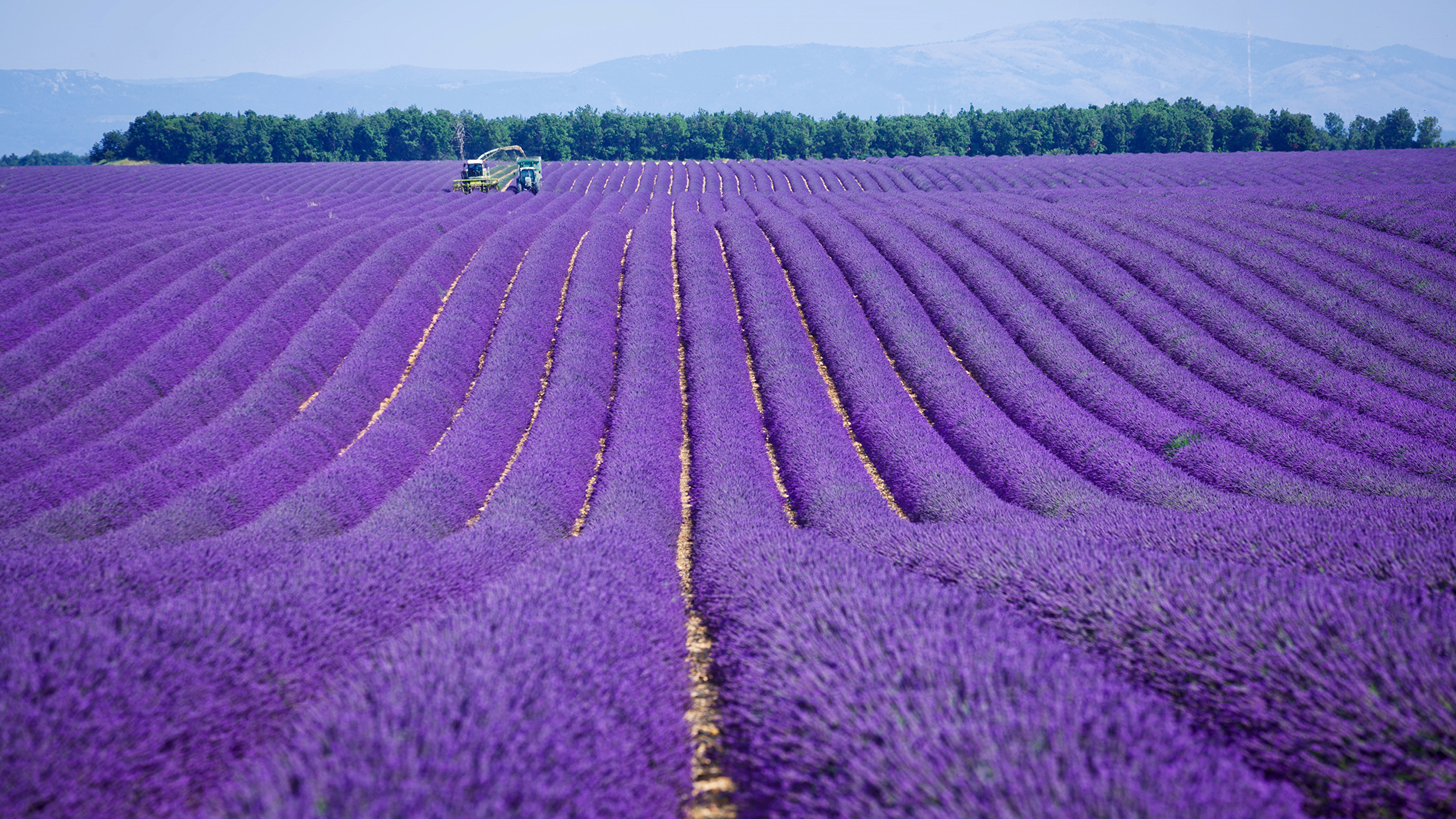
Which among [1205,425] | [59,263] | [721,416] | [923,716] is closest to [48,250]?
[59,263]

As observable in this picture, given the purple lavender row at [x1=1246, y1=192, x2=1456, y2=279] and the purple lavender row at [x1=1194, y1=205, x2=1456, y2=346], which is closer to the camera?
the purple lavender row at [x1=1194, y1=205, x2=1456, y2=346]

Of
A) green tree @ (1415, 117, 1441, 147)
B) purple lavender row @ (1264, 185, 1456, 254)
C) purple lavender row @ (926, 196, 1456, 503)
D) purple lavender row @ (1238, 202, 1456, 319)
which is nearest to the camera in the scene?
purple lavender row @ (926, 196, 1456, 503)

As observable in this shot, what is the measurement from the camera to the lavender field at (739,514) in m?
2.80

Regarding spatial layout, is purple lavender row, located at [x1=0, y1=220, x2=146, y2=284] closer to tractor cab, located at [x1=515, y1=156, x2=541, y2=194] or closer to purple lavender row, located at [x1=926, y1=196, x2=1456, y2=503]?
tractor cab, located at [x1=515, y1=156, x2=541, y2=194]

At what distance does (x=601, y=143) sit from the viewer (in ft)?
254

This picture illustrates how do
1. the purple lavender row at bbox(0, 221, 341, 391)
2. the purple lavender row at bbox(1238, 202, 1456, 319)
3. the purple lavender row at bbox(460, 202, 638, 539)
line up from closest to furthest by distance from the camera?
the purple lavender row at bbox(460, 202, 638, 539) < the purple lavender row at bbox(0, 221, 341, 391) < the purple lavender row at bbox(1238, 202, 1456, 319)

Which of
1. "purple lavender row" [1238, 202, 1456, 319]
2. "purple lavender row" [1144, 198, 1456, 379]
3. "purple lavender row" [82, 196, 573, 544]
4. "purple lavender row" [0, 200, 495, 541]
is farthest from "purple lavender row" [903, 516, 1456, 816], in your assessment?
"purple lavender row" [1238, 202, 1456, 319]

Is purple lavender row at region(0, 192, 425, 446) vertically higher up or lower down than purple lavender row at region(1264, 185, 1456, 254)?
lower down

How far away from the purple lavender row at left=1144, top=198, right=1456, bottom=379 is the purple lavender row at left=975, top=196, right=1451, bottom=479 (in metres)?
2.44

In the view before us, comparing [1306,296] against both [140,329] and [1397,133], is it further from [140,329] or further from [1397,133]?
[1397,133]

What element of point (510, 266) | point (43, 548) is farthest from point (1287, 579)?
point (510, 266)

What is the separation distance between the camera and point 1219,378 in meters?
12.0

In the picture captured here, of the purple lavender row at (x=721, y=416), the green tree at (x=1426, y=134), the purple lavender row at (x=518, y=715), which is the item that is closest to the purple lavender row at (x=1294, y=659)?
the purple lavender row at (x=518, y=715)

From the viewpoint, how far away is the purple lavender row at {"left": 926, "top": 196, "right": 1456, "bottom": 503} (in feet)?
28.2
